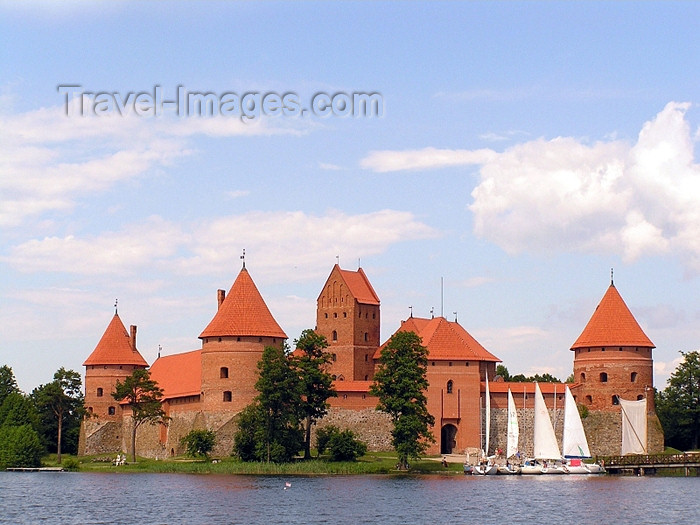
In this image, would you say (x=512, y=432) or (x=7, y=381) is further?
(x=7, y=381)

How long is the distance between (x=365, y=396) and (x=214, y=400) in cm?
825

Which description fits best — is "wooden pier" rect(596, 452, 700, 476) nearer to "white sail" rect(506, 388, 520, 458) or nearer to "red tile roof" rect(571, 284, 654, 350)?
"white sail" rect(506, 388, 520, 458)

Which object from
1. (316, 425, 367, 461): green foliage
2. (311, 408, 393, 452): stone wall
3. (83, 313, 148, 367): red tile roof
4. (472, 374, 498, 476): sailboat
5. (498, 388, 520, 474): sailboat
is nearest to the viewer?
(472, 374, 498, 476): sailboat

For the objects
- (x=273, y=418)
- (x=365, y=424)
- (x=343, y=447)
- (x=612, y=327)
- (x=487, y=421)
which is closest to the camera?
(x=273, y=418)

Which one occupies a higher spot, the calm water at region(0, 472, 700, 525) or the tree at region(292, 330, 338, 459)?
the tree at region(292, 330, 338, 459)

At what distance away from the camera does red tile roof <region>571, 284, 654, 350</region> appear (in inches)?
2675

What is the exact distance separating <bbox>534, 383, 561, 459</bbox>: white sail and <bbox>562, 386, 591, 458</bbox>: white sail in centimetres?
59

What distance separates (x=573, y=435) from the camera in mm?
62156

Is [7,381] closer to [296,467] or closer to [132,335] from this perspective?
[132,335]

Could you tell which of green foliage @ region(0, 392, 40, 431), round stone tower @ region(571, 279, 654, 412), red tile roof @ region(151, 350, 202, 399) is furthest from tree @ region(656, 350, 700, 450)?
green foliage @ region(0, 392, 40, 431)

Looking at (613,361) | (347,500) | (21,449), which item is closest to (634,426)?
(613,361)

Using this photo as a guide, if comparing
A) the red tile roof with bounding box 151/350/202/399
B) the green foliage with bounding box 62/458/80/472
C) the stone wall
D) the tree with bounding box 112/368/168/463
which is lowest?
the green foliage with bounding box 62/458/80/472

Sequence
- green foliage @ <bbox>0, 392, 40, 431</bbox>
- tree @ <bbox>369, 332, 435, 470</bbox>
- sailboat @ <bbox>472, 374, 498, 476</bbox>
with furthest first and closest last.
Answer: green foliage @ <bbox>0, 392, 40, 431</bbox> → sailboat @ <bbox>472, 374, 498, 476</bbox> → tree @ <bbox>369, 332, 435, 470</bbox>

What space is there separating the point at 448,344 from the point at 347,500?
24374 mm
